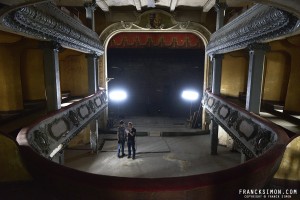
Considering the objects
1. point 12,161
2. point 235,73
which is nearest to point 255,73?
point 12,161

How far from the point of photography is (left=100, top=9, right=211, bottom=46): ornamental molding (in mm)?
12328

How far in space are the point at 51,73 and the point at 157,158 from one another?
5.72m

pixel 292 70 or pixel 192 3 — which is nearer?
pixel 292 70

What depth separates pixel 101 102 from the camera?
34.8 feet

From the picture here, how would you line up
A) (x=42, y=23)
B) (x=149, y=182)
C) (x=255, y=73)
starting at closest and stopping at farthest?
(x=149, y=182) < (x=42, y=23) < (x=255, y=73)

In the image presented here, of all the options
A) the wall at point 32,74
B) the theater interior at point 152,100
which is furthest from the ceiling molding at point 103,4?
the wall at point 32,74

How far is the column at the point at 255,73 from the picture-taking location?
5.41 metres

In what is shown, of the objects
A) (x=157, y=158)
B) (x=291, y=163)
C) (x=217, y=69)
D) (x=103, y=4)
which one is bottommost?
(x=157, y=158)

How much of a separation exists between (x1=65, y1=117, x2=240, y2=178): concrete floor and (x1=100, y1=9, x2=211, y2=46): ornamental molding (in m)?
6.05

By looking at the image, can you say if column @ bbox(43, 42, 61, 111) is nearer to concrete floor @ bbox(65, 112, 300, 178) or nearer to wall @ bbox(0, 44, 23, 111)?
wall @ bbox(0, 44, 23, 111)

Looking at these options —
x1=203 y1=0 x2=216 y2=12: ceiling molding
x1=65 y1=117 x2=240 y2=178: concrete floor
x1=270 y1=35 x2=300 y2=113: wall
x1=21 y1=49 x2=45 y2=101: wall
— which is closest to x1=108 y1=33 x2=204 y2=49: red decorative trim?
x1=203 y1=0 x2=216 y2=12: ceiling molding

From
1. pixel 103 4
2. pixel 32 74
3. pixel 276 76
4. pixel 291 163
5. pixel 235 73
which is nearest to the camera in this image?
pixel 291 163

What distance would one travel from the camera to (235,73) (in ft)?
37.2

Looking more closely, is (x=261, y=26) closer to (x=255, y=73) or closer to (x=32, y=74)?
(x=255, y=73)
